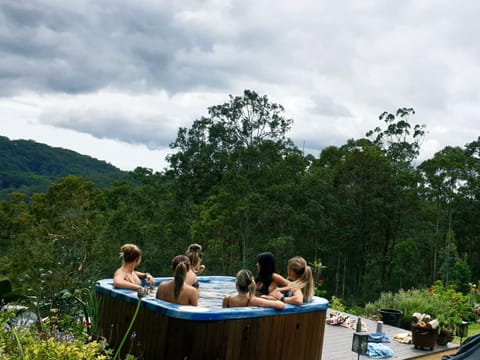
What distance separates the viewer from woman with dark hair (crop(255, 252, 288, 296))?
5.61 meters

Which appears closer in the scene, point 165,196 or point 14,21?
point 14,21

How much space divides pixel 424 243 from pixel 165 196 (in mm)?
13828

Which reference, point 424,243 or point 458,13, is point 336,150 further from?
point 458,13

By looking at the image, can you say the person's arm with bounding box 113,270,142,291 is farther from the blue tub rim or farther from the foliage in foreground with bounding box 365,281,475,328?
the foliage in foreground with bounding box 365,281,475,328

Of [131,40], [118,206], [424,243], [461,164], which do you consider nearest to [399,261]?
[424,243]

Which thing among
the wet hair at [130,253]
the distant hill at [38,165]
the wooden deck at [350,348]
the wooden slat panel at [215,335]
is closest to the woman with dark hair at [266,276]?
the wooden slat panel at [215,335]

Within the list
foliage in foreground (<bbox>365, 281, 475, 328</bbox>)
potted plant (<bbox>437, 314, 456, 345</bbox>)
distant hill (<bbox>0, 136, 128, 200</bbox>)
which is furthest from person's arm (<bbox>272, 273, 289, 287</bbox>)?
distant hill (<bbox>0, 136, 128, 200</bbox>)

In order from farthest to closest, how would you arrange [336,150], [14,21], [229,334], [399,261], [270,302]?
[336,150] < [399,261] < [14,21] < [270,302] < [229,334]

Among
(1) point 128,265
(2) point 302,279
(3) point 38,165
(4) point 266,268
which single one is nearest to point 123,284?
(1) point 128,265

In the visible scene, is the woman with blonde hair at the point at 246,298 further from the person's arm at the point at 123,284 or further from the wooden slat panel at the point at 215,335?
the person's arm at the point at 123,284

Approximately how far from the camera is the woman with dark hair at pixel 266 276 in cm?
561

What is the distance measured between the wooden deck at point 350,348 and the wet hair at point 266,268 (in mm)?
1220

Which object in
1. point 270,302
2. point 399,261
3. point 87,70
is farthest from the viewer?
point 399,261

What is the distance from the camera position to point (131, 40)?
7160 millimetres
